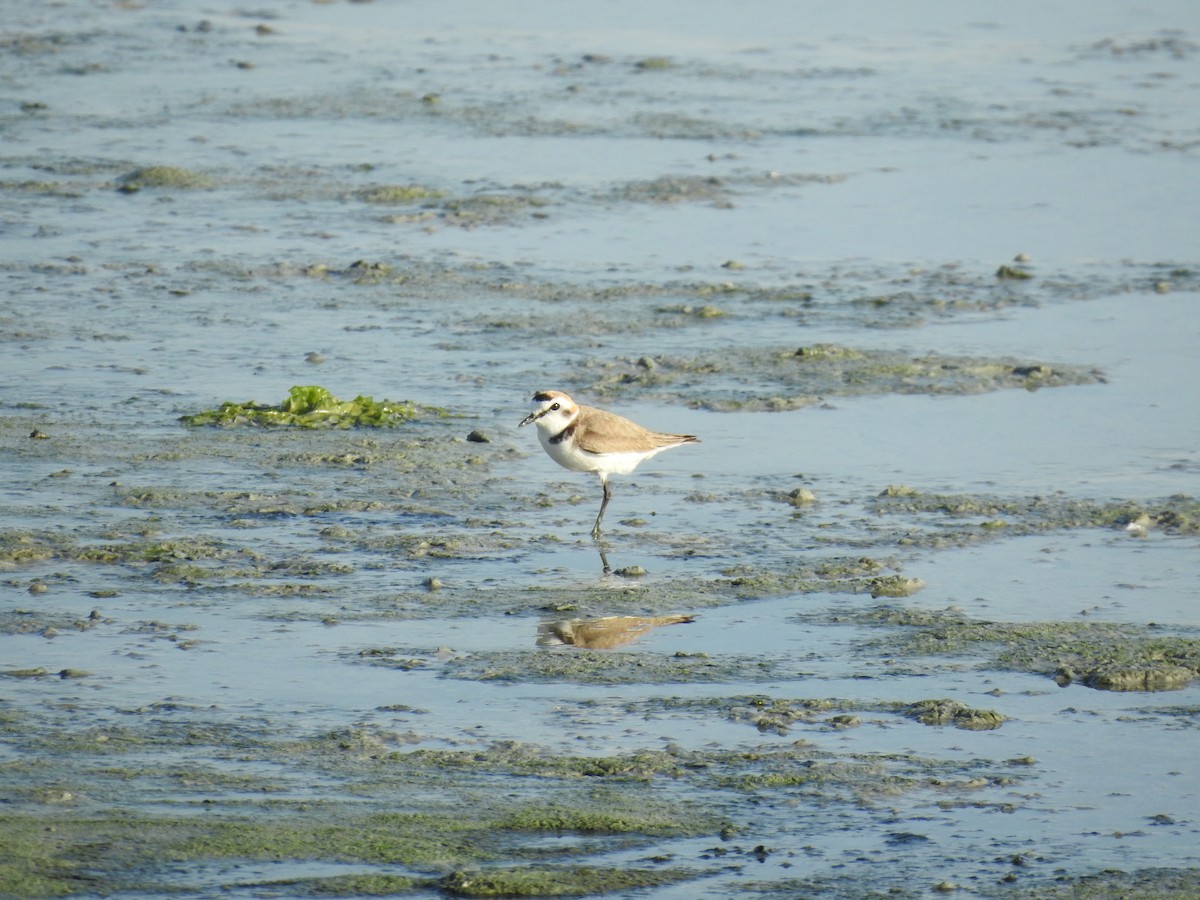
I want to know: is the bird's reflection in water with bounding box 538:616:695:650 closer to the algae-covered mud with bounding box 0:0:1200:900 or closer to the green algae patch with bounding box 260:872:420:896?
the algae-covered mud with bounding box 0:0:1200:900

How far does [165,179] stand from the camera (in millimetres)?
16391

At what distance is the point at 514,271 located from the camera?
13984 mm

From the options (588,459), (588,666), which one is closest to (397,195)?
(588,459)

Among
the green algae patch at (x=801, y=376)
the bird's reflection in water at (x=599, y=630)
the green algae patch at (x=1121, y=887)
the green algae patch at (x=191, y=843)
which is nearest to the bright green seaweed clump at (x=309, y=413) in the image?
the green algae patch at (x=801, y=376)

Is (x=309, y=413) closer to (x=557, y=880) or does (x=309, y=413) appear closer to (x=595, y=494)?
(x=595, y=494)

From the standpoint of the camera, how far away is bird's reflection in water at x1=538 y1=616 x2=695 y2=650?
7.92 m

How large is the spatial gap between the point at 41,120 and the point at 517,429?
962cm

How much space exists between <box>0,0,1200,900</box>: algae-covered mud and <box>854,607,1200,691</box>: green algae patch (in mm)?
25

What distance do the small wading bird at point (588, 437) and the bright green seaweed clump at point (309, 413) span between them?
1432 millimetres

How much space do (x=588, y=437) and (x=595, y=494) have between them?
0.80m

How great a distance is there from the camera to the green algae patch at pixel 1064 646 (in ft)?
25.0

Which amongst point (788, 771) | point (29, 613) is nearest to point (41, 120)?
point (29, 613)

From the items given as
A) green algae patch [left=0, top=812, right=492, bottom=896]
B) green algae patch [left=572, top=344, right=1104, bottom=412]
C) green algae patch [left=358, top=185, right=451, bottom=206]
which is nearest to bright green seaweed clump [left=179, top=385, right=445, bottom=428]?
green algae patch [left=572, top=344, right=1104, bottom=412]

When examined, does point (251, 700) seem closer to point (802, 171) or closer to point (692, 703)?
point (692, 703)
